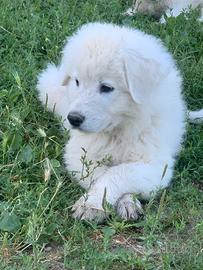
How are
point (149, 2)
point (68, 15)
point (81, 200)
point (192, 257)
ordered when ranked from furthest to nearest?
point (149, 2) < point (68, 15) < point (81, 200) < point (192, 257)

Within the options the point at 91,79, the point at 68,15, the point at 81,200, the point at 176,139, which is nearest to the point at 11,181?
the point at 81,200

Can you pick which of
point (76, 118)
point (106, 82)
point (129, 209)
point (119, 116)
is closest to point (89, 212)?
point (129, 209)

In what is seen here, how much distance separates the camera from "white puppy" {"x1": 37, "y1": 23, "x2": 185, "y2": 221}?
4426 mm

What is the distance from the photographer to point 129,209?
171 inches

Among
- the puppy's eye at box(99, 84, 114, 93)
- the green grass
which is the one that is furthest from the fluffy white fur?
the puppy's eye at box(99, 84, 114, 93)

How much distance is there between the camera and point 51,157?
A: 491 centimetres

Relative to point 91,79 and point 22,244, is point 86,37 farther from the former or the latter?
point 22,244

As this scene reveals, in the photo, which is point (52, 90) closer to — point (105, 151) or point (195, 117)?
point (105, 151)

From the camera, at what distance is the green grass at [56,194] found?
12.8 feet

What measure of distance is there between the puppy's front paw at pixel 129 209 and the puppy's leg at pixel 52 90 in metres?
1.16

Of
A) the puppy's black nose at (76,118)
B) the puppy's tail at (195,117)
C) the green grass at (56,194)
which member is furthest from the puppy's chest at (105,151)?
the puppy's tail at (195,117)

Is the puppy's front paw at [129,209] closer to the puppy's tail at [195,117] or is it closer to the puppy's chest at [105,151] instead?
the puppy's chest at [105,151]

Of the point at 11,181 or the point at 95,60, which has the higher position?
the point at 95,60

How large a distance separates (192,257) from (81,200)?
808mm
